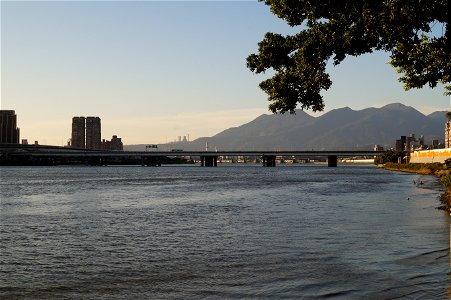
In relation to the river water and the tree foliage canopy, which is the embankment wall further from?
the tree foliage canopy

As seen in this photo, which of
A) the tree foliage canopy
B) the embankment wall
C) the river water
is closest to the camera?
the river water

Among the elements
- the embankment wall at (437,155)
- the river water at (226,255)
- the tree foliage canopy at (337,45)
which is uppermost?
the tree foliage canopy at (337,45)

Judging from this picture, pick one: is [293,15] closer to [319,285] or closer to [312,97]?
[312,97]

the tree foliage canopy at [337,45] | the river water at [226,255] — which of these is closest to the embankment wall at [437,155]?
the river water at [226,255]

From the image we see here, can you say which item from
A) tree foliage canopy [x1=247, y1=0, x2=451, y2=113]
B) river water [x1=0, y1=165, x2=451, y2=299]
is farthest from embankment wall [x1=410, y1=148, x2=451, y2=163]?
tree foliage canopy [x1=247, y1=0, x2=451, y2=113]

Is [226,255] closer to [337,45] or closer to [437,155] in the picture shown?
[337,45]

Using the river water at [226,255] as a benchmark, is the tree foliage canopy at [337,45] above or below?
above

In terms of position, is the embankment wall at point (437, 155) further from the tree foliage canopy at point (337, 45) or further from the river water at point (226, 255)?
the tree foliage canopy at point (337, 45)

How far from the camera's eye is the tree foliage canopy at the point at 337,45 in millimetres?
21266

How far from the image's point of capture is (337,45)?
74.7 feet

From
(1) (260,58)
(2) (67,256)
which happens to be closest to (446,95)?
(1) (260,58)

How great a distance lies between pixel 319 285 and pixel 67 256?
11817 mm

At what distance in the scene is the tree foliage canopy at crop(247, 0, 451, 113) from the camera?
21.3 m

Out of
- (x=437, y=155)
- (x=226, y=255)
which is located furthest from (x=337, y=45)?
(x=437, y=155)
